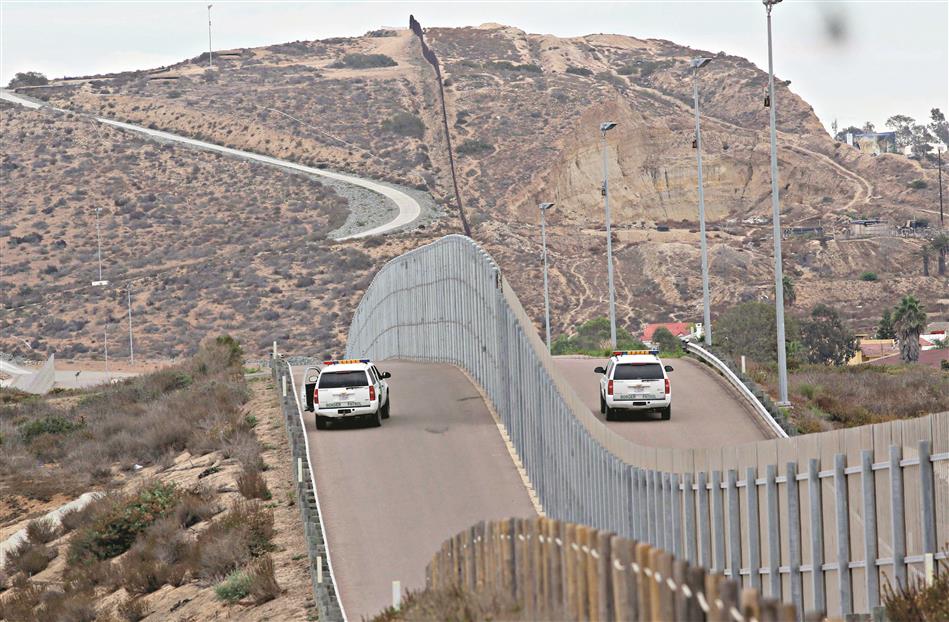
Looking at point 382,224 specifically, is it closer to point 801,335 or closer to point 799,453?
point 801,335

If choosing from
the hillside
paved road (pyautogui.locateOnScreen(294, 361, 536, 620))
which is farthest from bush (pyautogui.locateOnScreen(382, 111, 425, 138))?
paved road (pyautogui.locateOnScreen(294, 361, 536, 620))

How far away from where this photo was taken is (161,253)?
117688 millimetres

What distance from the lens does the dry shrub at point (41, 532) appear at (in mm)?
36469

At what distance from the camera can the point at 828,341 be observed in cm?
9331

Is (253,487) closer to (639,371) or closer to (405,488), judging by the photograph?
(405,488)

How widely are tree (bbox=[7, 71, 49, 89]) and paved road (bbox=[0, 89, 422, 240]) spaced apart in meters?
12.8

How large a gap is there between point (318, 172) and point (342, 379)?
4168 inches

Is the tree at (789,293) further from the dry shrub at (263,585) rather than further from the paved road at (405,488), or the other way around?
the dry shrub at (263,585)

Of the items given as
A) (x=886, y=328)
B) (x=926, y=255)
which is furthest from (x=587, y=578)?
(x=926, y=255)

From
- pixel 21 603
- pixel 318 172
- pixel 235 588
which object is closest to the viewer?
pixel 235 588

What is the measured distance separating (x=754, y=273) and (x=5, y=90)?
104041mm

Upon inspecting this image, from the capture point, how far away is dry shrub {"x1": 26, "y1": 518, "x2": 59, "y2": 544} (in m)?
36.5

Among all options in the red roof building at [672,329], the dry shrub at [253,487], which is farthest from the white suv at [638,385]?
the red roof building at [672,329]

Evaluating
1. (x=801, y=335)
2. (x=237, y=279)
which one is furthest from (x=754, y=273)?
(x=237, y=279)
